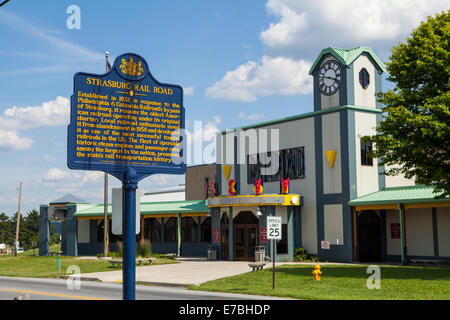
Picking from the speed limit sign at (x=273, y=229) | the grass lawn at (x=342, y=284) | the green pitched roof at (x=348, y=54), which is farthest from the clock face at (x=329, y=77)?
the speed limit sign at (x=273, y=229)

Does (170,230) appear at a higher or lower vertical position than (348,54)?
lower

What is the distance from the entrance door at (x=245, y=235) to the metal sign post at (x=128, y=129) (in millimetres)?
27992

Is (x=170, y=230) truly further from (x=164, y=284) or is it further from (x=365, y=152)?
(x=164, y=284)

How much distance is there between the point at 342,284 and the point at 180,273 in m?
9.66

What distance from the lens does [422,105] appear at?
25109mm

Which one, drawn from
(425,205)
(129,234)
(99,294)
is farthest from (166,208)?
(129,234)

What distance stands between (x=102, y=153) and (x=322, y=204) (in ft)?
92.4

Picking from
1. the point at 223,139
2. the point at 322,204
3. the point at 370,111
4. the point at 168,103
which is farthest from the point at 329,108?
the point at 168,103

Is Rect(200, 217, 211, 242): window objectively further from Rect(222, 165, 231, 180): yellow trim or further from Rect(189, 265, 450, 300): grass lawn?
Rect(189, 265, 450, 300): grass lawn

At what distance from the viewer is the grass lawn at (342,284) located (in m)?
Answer: 19.2

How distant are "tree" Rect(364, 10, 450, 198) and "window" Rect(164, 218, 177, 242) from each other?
23901 mm

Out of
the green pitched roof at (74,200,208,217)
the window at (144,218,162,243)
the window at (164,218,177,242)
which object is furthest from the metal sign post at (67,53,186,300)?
the window at (144,218,162,243)

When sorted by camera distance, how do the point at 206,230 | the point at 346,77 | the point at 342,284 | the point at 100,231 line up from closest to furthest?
the point at 342,284 → the point at 346,77 → the point at 206,230 → the point at 100,231
